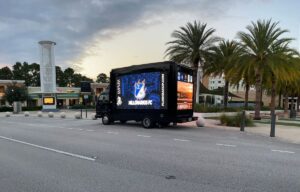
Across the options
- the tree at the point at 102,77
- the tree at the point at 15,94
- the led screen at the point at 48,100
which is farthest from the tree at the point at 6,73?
the led screen at the point at 48,100

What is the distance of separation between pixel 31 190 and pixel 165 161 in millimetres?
3908

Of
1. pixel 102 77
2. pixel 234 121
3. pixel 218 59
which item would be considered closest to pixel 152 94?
pixel 234 121

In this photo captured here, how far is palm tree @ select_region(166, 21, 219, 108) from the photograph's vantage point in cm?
3556

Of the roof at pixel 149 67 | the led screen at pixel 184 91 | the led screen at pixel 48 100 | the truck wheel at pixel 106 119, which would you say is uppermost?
the roof at pixel 149 67

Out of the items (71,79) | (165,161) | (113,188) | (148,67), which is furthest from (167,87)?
(71,79)

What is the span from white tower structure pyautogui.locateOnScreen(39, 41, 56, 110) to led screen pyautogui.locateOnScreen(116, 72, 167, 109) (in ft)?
123

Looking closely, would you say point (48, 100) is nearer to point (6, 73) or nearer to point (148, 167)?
point (148, 167)

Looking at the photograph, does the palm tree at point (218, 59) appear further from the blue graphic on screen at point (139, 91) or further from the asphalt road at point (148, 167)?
the asphalt road at point (148, 167)

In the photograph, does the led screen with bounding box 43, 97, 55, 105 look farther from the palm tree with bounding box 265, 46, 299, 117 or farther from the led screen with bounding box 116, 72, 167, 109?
the palm tree with bounding box 265, 46, 299, 117

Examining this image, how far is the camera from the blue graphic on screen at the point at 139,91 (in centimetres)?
1936

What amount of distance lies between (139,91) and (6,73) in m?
127

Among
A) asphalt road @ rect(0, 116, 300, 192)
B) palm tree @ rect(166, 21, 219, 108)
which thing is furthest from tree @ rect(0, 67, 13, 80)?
asphalt road @ rect(0, 116, 300, 192)

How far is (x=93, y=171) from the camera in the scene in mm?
7984

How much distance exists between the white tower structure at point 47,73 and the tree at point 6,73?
82.7 meters
